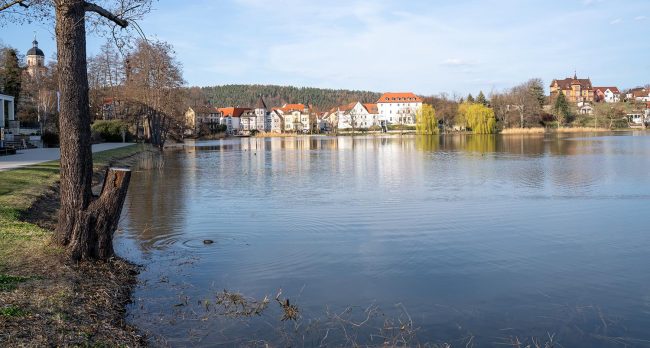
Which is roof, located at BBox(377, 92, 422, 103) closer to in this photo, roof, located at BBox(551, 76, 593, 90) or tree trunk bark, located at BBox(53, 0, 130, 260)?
roof, located at BBox(551, 76, 593, 90)

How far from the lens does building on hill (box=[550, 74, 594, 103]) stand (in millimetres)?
144550

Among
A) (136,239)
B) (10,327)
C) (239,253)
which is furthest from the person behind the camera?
(136,239)

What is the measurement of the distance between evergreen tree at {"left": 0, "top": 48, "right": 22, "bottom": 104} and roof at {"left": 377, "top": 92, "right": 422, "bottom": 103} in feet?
329

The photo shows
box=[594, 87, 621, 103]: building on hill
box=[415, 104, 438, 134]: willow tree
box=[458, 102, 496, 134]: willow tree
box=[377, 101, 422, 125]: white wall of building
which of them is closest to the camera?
box=[458, 102, 496, 134]: willow tree

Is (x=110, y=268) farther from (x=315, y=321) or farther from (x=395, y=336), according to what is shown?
(x=395, y=336)

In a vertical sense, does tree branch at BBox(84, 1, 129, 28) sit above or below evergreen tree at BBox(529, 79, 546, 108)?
below

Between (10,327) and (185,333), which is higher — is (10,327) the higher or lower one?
the higher one

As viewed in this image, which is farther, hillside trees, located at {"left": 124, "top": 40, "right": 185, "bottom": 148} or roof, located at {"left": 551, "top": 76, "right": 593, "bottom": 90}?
roof, located at {"left": 551, "top": 76, "right": 593, "bottom": 90}

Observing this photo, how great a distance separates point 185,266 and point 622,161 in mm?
27987

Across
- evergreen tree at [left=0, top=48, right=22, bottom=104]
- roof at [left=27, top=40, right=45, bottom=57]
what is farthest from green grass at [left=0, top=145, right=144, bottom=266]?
roof at [left=27, top=40, right=45, bottom=57]

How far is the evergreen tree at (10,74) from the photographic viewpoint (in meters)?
56.6

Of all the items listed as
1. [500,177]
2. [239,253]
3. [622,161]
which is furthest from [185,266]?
[622,161]

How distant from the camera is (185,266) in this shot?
913cm

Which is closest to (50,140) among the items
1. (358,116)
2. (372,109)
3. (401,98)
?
(358,116)
